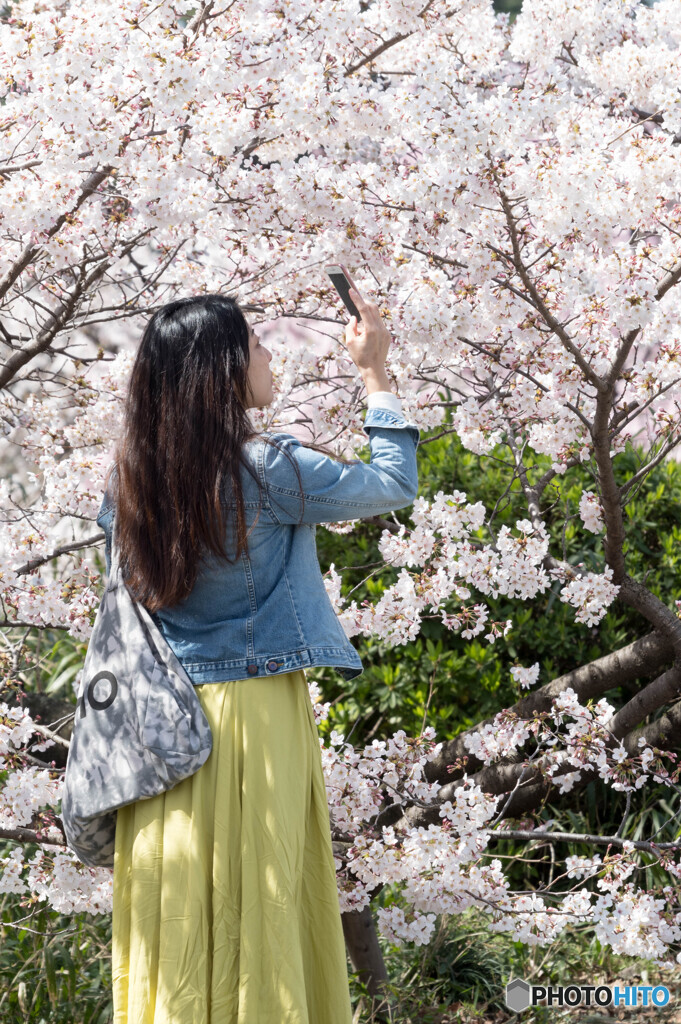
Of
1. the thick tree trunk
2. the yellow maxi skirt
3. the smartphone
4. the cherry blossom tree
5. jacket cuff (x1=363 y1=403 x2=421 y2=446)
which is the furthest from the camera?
the thick tree trunk

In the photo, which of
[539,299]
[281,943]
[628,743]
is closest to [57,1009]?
[281,943]

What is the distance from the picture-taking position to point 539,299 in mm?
2145

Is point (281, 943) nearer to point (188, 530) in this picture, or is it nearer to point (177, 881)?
point (177, 881)

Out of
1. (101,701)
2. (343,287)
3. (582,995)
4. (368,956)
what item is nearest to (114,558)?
(101,701)

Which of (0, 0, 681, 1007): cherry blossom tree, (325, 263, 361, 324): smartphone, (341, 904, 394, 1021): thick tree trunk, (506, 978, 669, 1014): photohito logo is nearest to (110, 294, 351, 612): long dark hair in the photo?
(325, 263, 361, 324): smartphone

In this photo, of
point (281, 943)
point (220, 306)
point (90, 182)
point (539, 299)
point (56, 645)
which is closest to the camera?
point (281, 943)

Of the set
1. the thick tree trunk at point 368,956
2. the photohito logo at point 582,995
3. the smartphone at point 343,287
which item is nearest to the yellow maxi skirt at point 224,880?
the smartphone at point 343,287

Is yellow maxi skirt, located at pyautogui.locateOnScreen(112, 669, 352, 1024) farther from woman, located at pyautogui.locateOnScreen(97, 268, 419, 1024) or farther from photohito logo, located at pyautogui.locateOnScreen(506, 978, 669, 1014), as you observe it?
photohito logo, located at pyautogui.locateOnScreen(506, 978, 669, 1014)

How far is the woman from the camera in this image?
1535mm

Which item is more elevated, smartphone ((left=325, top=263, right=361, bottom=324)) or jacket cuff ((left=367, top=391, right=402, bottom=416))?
smartphone ((left=325, top=263, right=361, bottom=324))

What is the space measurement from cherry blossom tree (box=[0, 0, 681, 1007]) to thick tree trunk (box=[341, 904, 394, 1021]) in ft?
0.04

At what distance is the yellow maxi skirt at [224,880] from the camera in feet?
4.99

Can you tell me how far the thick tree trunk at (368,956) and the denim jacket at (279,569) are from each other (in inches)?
52.2

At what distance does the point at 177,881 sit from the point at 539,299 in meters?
1.41
